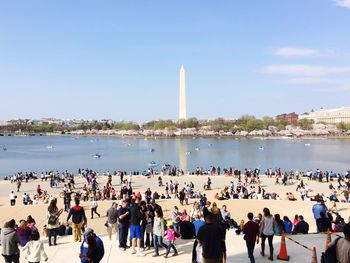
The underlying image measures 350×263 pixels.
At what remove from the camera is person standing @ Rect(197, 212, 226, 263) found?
18.7ft

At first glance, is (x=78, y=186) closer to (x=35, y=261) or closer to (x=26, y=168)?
(x=35, y=261)

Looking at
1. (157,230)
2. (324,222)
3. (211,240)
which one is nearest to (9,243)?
(157,230)

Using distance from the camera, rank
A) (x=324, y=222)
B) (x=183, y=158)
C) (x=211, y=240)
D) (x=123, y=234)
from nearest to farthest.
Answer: (x=211, y=240), (x=123, y=234), (x=324, y=222), (x=183, y=158)

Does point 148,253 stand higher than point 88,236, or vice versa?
point 88,236

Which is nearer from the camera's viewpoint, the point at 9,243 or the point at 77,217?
the point at 9,243

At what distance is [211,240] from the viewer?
5.73m

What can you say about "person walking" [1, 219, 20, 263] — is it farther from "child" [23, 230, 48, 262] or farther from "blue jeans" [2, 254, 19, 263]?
"child" [23, 230, 48, 262]

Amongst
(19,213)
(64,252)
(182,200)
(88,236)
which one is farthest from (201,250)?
(19,213)

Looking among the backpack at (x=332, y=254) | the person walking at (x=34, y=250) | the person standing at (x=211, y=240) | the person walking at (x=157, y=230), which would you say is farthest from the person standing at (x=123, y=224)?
the backpack at (x=332, y=254)

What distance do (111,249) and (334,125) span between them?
185 m

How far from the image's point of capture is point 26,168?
5647 centimetres

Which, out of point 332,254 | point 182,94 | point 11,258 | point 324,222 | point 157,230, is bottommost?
point 324,222

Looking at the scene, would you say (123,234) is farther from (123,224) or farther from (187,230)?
(187,230)

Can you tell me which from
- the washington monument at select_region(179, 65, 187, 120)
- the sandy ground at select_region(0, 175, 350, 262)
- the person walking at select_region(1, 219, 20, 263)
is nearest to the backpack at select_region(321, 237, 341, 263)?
the sandy ground at select_region(0, 175, 350, 262)
